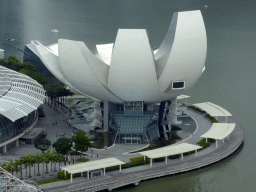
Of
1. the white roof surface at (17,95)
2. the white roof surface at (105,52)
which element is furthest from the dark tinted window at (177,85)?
the white roof surface at (17,95)

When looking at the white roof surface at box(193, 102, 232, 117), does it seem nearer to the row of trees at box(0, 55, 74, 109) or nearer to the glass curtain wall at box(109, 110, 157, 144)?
the glass curtain wall at box(109, 110, 157, 144)

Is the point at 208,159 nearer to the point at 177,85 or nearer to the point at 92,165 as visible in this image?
the point at 177,85

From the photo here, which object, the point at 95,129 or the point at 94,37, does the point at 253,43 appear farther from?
the point at 95,129

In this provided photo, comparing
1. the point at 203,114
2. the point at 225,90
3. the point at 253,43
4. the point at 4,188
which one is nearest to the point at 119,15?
the point at 253,43

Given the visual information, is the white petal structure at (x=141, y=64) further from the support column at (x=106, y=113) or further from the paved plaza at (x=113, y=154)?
the paved plaza at (x=113, y=154)

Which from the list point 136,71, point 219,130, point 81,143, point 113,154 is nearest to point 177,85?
point 136,71

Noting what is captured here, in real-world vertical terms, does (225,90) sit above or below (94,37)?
below

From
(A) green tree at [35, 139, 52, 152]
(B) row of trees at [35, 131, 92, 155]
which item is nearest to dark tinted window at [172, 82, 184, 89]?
(B) row of trees at [35, 131, 92, 155]
